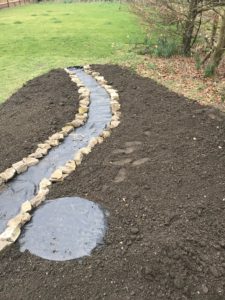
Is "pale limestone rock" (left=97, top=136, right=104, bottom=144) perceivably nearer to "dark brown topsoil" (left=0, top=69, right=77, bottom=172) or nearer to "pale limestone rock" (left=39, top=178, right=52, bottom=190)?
"dark brown topsoil" (left=0, top=69, right=77, bottom=172)

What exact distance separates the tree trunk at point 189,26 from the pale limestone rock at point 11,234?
680 cm

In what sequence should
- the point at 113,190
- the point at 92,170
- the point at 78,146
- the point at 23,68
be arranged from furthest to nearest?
1. the point at 23,68
2. the point at 78,146
3. the point at 92,170
4. the point at 113,190

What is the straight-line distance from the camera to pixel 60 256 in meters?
3.54

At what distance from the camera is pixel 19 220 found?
3938mm

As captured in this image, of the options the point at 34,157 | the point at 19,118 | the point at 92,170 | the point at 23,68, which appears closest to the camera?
the point at 92,170

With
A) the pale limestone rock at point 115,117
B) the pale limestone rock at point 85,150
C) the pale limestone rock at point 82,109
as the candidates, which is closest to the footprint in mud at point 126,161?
the pale limestone rock at point 85,150

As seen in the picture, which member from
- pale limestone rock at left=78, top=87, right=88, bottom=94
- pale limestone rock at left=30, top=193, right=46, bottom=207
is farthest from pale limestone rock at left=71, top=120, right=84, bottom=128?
pale limestone rock at left=30, top=193, right=46, bottom=207

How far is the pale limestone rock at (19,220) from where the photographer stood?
12.7ft

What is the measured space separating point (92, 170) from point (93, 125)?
5.32 ft

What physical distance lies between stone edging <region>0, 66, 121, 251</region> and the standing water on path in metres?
0.11

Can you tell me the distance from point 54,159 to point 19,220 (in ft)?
4.87

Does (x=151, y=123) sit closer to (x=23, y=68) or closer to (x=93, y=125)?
(x=93, y=125)

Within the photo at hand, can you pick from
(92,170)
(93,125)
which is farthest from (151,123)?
(92,170)

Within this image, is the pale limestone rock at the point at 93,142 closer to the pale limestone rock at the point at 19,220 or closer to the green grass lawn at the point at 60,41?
the pale limestone rock at the point at 19,220
